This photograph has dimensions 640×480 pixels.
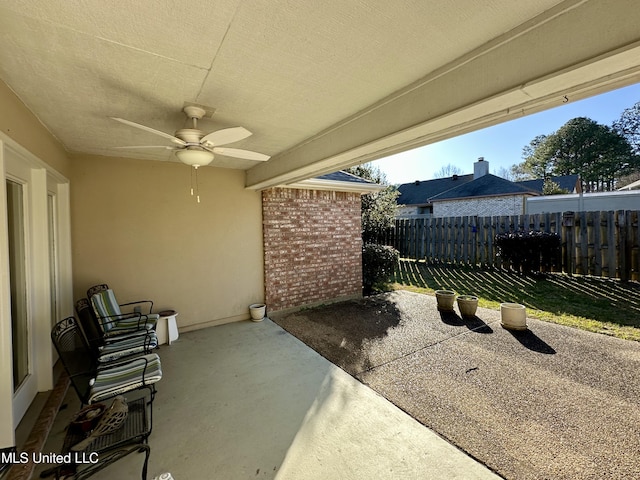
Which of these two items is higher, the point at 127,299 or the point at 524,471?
the point at 127,299

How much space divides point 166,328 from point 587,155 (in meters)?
29.2

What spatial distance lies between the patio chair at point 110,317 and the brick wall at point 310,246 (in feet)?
7.84

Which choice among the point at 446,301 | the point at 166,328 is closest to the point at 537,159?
the point at 446,301

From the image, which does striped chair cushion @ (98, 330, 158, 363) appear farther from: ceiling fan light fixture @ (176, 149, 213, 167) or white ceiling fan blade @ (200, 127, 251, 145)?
white ceiling fan blade @ (200, 127, 251, 145)

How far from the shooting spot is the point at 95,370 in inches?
106

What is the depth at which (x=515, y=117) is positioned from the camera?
6.78 feet

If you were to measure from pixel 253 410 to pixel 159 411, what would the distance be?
101 centimetres

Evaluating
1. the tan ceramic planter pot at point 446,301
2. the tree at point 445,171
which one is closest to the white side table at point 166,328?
the tan ceramic planter pot at point 446,301

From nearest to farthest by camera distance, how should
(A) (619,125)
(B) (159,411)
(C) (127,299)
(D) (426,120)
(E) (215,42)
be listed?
1. (E) (215,42)
2. (D) (426,120)
3. (B) (159,411)
4. (C) (127,299)
5. (A) (619,125)

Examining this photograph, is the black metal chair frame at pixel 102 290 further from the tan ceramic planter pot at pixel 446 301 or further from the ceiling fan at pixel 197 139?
the tan ceramic planter pot at pixel 446 301

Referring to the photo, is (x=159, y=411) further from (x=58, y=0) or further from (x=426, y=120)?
(x=426, y=120)

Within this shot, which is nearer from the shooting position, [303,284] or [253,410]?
[253,410]

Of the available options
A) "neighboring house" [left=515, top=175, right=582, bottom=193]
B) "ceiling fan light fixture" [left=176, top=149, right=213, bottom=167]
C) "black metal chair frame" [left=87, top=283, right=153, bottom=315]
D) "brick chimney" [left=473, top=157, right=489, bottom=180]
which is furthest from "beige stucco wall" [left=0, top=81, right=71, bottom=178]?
"brick chimney" [left=473, top=157, right=489, bottom=180]

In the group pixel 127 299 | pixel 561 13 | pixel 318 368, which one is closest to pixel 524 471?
pixel 318 368
